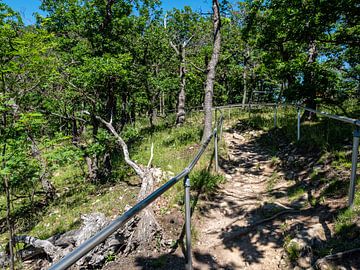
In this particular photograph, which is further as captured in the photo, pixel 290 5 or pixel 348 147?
pixel 290 5

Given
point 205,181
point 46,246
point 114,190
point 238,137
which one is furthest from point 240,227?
point 238,137

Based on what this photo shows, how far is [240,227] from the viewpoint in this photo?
3963 millimetres

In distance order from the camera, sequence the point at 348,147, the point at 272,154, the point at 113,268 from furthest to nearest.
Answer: the point at 272,154
the point at 348,147
the point at 113,268

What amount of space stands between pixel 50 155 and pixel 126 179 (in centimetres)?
320

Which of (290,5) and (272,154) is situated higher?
(290,5)

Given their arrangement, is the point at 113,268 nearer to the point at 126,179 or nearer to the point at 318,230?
the point at 318,230

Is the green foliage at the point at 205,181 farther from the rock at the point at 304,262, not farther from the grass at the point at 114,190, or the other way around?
the rock at the point at 304,262

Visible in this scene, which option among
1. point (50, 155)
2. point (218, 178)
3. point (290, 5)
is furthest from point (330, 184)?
point (50, 155)

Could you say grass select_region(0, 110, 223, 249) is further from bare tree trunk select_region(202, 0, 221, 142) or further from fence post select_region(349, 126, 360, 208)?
fence post select_region(349, 126, 360, 208)

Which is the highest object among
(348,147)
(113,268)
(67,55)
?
(67,55)

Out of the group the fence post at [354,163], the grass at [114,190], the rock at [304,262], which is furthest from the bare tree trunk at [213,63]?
the rock at [304,262]

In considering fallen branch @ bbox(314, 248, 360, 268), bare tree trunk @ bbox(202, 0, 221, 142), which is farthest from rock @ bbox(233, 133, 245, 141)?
fallen branch @ bbox(314, 248, 360, 268)

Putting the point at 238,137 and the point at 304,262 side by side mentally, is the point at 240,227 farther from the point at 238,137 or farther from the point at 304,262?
the point at 238,137

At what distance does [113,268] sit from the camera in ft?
12.1
